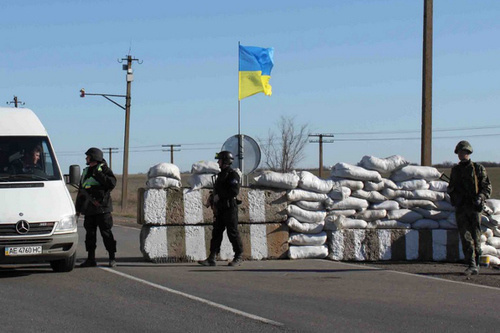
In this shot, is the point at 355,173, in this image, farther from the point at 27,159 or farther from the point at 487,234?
the point at 27,159

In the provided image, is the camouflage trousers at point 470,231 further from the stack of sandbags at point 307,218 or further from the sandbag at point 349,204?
the stack of sandbags at point 307,218

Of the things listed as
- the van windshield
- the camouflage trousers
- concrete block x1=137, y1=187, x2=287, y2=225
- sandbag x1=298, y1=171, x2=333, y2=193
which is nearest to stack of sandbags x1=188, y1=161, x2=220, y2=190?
concrete block x1=137, y1=187, x2=287, y2=225

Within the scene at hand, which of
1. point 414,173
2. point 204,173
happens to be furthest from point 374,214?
point 204,173

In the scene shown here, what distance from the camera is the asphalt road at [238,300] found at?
7359 mm

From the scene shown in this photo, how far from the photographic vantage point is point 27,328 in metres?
7.12

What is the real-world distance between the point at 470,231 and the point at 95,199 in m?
5.64

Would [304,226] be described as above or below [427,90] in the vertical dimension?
below

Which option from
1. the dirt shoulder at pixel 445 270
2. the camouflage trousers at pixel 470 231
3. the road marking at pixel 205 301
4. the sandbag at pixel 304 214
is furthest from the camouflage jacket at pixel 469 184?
the road marking at pixel 205 301

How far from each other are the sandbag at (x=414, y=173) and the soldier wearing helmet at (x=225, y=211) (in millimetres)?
3310

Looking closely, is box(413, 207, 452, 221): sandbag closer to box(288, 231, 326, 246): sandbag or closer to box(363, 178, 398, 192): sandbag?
box(363, 178, 398, 192): sandbag

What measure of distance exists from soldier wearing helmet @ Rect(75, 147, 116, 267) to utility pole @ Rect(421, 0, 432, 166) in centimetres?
714

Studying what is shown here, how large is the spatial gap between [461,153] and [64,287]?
19.6 ft

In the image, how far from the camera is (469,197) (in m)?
11.5

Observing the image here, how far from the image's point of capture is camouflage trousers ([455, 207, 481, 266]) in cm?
1147
